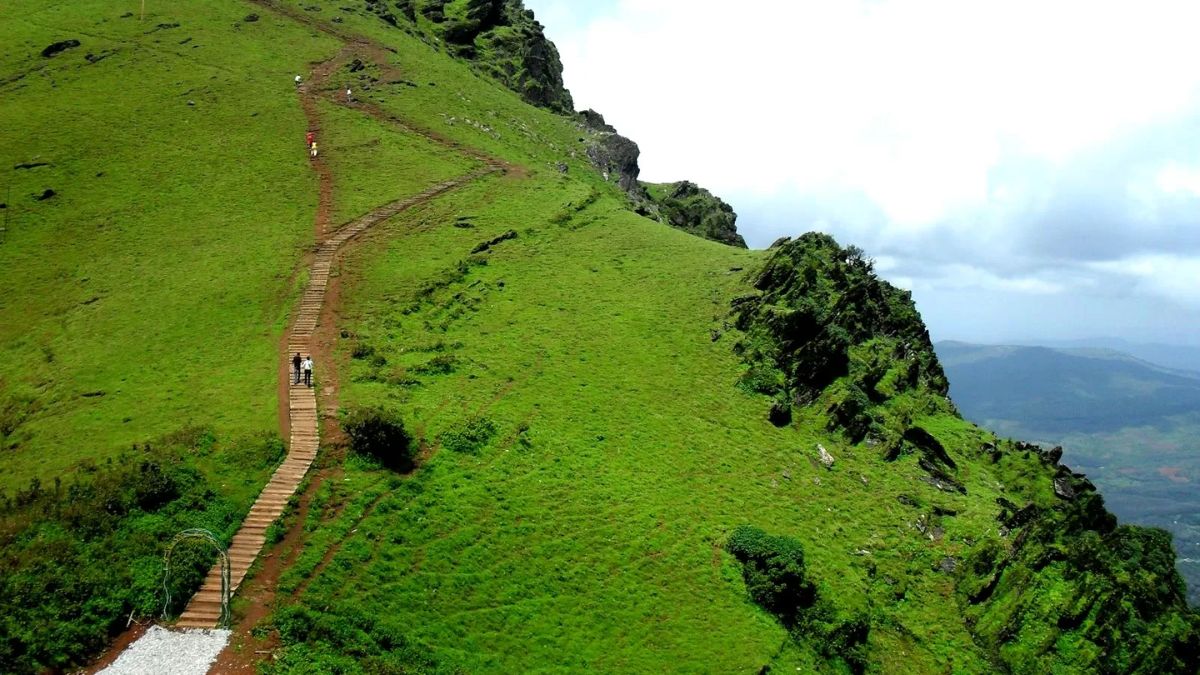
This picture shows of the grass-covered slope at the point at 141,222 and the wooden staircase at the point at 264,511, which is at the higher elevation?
the grass-covered slope at the point at 141,222

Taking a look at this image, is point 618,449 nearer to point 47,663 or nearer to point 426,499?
point 426,499

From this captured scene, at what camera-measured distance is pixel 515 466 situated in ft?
112

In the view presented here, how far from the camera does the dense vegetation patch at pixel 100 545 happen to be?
72.1 ft

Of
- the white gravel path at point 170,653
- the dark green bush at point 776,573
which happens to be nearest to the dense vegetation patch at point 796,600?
the dark green bush at point 776,573

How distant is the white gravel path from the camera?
21625mm

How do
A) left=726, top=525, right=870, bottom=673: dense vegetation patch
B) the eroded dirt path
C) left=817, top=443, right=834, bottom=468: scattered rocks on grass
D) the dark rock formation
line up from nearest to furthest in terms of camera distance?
the eroded dirt path → left=726, top=525, right=870, bottom=673: dense vegetation patch → left=817, top=443, right=834, bottom=468: scattered rocks on grass → the dark rock formation

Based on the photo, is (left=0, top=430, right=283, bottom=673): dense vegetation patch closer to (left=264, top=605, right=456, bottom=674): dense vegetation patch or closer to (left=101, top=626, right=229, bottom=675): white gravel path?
(left=101, top=626, right=229, bottom=675): white gravel path

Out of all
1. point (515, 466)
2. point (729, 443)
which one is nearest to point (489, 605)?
point (515, 466)

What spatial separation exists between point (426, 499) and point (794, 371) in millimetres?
25638

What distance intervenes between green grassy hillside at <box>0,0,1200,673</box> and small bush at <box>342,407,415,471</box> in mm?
860

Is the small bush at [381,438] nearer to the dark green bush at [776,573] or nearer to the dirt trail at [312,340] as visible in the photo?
the dirt trail at [312,340]

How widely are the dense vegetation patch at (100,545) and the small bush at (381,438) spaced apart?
4.04m

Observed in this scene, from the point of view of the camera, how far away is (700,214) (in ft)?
329

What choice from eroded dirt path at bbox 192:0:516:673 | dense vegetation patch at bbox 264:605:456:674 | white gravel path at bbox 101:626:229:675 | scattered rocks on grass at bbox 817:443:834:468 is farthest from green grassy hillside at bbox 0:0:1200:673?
white gravel path at bbox 101:626:229:675
